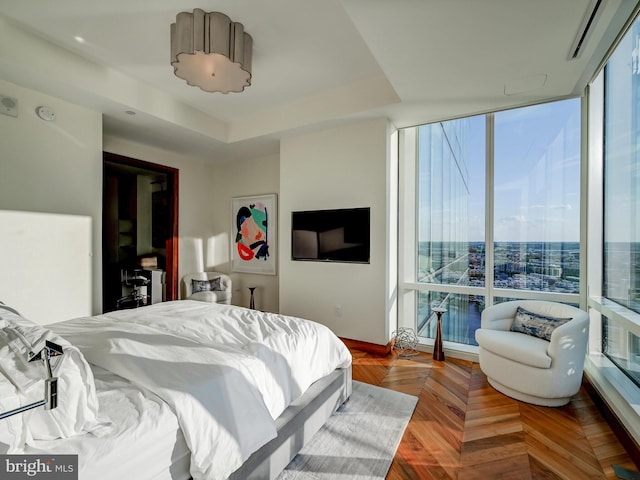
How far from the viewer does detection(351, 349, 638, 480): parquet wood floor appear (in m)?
1.67

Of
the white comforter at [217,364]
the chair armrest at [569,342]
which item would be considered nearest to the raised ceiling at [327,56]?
the chair armrest at [569,342]

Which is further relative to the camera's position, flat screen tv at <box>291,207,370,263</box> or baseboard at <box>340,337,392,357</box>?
flat screen tv at <box>291,207,370,263</box>

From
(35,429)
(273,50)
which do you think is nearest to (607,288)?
(273,50)

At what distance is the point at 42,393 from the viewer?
0.97 m

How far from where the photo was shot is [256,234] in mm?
4711

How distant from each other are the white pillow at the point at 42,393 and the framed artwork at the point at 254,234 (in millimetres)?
3441

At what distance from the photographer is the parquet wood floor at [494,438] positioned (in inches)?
65.9

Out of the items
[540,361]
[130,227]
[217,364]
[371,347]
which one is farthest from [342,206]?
[130,227]

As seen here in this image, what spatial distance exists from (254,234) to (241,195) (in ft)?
2.35

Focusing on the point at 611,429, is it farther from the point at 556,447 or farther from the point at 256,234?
the point at 256,234

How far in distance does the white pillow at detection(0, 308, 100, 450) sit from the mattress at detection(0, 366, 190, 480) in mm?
35

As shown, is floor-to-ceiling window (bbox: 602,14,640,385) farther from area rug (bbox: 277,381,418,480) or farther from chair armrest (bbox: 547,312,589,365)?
area rug (bbox: 277,381,418,480)

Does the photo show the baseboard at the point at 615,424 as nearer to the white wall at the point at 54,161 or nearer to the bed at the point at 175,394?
the bed at the point at 175,394

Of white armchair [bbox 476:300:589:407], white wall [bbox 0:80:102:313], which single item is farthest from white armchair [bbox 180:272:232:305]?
white armchair [bbox 476:300:589:407]
